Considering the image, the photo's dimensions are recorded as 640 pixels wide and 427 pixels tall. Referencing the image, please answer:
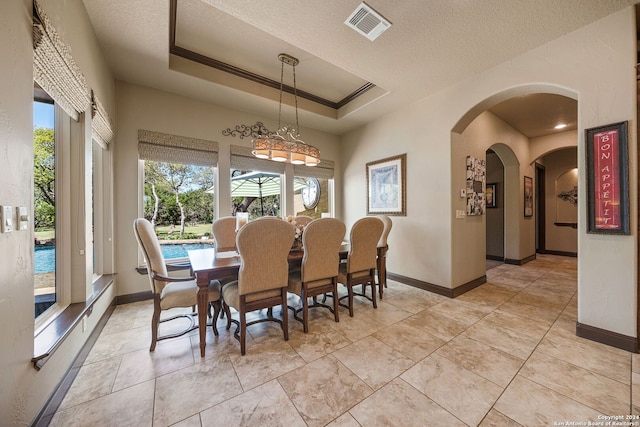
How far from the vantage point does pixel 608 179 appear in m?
1.98

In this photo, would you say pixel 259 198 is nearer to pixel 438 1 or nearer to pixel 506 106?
pixel 438 1

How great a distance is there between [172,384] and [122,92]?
3.38 meters

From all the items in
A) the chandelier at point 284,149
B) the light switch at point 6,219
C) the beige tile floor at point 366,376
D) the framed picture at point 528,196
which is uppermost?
the chandelier at point 284,149

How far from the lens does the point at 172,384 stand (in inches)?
61.8

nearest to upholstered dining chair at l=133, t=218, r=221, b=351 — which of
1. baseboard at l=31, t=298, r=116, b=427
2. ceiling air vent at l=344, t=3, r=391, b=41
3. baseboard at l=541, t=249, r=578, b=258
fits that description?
baseboard at l=31, t=298, r=116, b=427

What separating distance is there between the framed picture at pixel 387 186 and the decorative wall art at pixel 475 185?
0.89 m

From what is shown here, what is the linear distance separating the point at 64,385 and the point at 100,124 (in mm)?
2233

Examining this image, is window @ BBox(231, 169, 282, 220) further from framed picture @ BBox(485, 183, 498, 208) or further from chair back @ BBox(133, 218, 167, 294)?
framed picture @ BBox(485, 183, 498, 208)

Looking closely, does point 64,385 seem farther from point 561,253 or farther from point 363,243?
point 561,253

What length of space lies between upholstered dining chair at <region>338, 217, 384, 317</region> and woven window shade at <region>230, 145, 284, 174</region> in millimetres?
2222

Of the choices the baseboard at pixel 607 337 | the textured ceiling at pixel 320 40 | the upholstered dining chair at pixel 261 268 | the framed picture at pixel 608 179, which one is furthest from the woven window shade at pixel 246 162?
the baseboard at pixel 607 337

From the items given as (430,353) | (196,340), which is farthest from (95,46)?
(430,353)

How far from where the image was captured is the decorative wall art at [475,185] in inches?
135

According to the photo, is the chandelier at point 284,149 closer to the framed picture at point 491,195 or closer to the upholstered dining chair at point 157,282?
the upholstered dining chair at point 157,282
